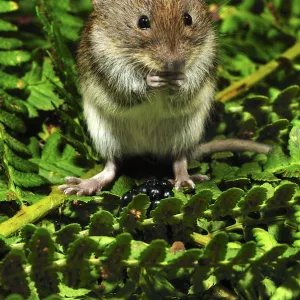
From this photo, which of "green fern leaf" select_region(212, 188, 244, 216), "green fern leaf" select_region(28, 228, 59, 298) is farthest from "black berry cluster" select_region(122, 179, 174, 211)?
"green fern leaf" select_region(28, 228, 59, 298)

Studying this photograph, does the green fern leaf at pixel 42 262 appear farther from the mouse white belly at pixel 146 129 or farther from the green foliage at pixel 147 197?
the mouse white belly at pixel 146 129

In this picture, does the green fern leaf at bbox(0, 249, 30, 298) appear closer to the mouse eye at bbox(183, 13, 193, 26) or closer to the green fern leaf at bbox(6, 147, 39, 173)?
the green fern leaf at bbox(6, 147, 39, 173)

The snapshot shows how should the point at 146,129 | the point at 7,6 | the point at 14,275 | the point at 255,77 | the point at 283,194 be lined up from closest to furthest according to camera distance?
the point at 14,275 → the point at 283,194 → the point at 146,129 → the point at 7,6 → the point at 255,77

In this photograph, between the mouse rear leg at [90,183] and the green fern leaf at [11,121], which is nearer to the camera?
the mouse rear leg at [90,183]

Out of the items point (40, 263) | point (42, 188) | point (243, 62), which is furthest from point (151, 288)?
point (243, 62)

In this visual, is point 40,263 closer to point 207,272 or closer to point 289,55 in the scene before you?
point 207,272

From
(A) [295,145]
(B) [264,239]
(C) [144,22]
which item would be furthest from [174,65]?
(B) [264,239]

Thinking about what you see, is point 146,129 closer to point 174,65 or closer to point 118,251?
point 174,65

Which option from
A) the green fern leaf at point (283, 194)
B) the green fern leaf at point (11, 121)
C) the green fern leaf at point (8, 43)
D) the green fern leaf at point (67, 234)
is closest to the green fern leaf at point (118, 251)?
the green fern leaf at point (67, 234)

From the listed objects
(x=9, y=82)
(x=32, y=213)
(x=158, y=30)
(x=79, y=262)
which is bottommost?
(x=32, y=213)
